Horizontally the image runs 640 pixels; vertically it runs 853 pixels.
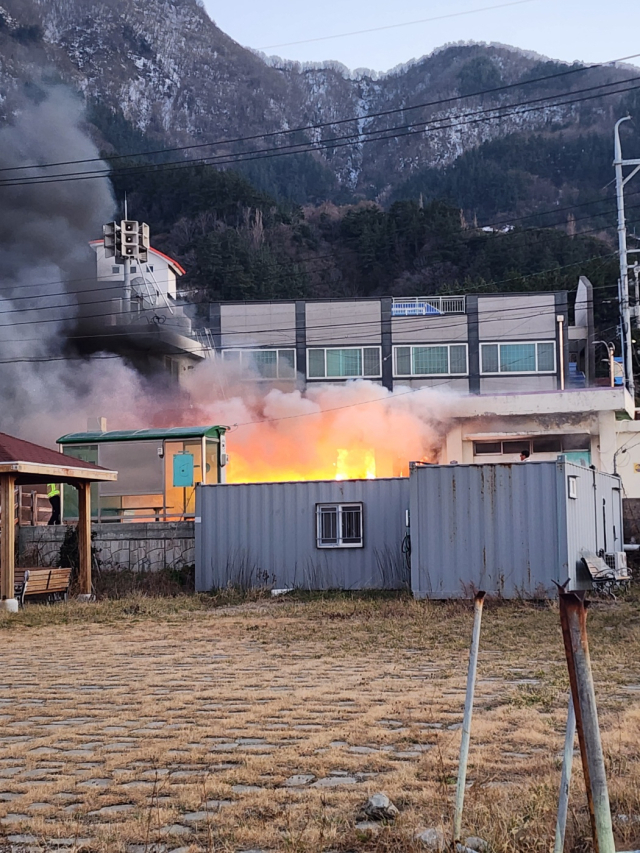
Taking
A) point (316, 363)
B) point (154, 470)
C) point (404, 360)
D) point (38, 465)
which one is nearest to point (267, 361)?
point (316, 363)

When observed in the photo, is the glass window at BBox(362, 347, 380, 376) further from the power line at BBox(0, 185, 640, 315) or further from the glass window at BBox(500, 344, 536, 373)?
the power line at BBox(0, 185, 640, 315)

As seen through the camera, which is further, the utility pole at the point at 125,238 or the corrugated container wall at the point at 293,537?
the utility pole at the point at 125,238

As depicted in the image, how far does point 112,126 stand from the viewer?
99625 millimetres

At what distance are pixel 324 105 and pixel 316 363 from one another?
144 meters

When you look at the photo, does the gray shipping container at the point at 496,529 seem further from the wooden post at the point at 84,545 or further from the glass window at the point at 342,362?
the glass window at the point at 342,362

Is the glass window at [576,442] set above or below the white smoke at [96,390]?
below

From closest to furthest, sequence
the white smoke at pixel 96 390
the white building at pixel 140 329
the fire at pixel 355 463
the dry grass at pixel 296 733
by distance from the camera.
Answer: the dry grass at pixel 296 733
the fire at pixel 355 463
the white smoke at pixel 96 390
the white building at pixel 140 329

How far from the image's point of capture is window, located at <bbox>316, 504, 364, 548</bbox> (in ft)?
67.7

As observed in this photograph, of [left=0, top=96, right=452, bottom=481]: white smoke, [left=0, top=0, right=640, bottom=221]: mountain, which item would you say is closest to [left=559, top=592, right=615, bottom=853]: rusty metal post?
[left=0, top=96, right=452, bottom=481]: white smoke

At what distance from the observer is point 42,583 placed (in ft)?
64.2

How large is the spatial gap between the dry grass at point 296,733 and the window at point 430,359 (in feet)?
104

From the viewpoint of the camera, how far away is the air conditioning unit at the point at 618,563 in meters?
19.2

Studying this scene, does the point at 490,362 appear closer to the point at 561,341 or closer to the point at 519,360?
the point at 519,360

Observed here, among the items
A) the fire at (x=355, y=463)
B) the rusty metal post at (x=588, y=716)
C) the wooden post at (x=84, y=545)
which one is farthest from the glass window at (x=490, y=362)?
the rusty metal post at (x=588, y=716)
